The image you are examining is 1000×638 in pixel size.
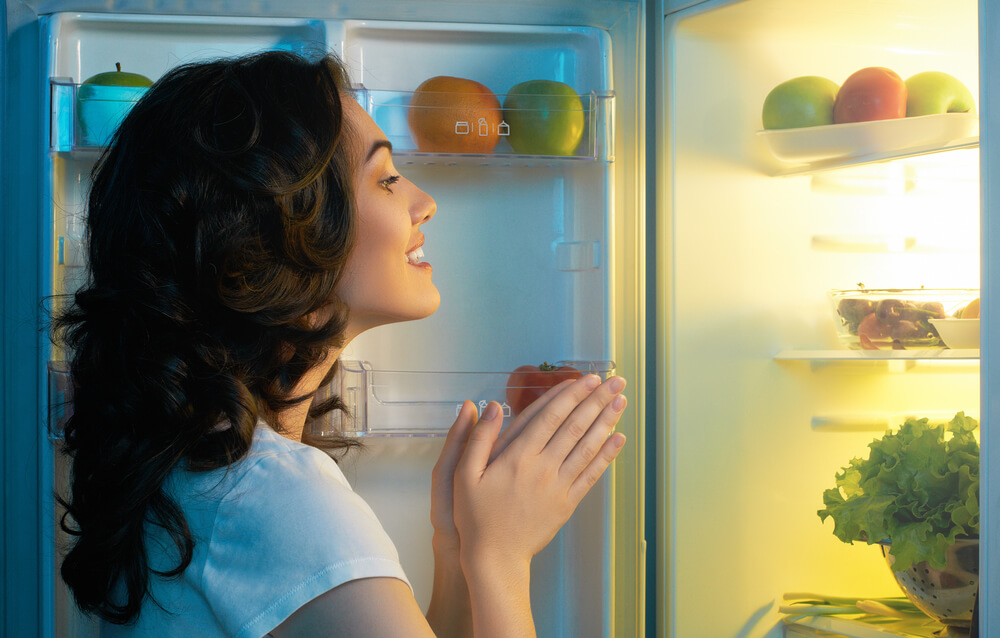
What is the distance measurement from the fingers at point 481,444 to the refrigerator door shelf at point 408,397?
331 mm

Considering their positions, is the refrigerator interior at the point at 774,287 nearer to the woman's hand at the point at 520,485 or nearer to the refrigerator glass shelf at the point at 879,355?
the refrigerator glass shelf at the point at 879,355

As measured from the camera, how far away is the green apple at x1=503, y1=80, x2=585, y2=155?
3.87 feet

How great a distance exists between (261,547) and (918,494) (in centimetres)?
87

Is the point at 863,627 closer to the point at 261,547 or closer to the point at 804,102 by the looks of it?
the point at 804,102

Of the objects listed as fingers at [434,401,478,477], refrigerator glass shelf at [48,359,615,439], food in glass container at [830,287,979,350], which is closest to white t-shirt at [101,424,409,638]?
fingers at [434,401,478,477]

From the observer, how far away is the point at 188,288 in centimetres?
72

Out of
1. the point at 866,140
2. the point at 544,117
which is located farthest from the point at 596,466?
the point at 866,140

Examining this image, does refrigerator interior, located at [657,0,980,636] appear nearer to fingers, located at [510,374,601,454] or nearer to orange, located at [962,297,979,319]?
orange, located at [962,297,979,319]

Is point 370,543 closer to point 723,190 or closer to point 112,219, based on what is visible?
point 112,219

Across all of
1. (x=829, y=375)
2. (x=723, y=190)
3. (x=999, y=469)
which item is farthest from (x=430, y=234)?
(x=999, y=469)

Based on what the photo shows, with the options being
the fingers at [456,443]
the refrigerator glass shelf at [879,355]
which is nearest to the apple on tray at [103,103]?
the fingers at [456,443]

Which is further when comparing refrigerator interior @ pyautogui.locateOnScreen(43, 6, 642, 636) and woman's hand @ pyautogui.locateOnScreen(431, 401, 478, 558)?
refrigerator interior @ pyautogui.locateOnScreen(43, 6, 642, 636)

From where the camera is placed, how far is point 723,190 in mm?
1285

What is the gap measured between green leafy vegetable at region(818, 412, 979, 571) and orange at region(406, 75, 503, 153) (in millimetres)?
714
